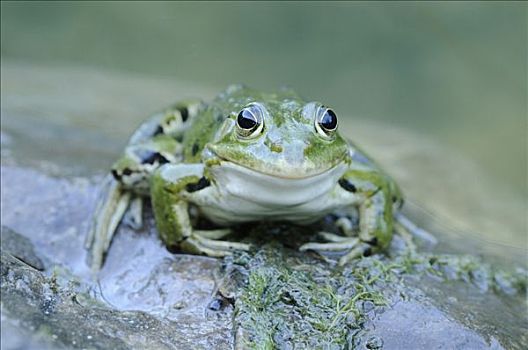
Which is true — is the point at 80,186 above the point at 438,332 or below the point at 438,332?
below

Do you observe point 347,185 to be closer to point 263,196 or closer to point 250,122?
point 263,196

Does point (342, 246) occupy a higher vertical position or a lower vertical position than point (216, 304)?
higher

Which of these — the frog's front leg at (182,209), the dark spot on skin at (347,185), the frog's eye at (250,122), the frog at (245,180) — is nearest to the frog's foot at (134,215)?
the frog at (245,180)

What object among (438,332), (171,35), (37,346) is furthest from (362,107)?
(37,346)

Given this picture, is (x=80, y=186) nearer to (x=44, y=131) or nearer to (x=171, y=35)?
(x=44, y=131)

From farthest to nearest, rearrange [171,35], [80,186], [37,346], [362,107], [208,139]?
[171,35], [362,107], [80,186], [208,139], [37,346]

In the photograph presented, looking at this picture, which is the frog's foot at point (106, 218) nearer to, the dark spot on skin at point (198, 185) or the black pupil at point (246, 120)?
the dark spot on skin at point (198, 185)

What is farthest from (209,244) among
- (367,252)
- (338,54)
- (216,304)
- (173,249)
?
(338,54)

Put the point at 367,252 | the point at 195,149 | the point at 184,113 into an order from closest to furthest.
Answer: the point at 367,252, the point at 195,149, the point at 184,113
